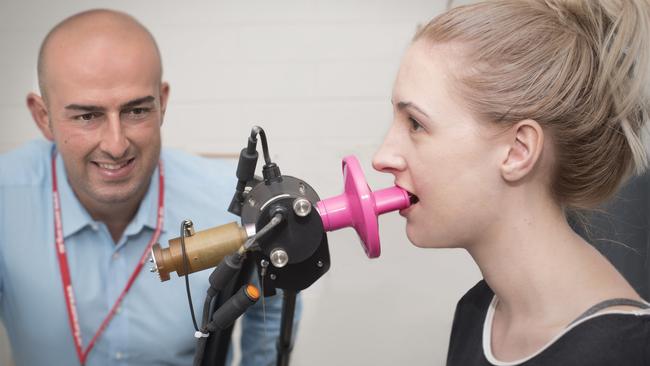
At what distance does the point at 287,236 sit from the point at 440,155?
28cm

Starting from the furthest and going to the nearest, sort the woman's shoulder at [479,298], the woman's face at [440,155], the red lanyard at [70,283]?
the red lanyard at [70,283], the woman's shoulder at [479,298], the woman's face at [440,155]

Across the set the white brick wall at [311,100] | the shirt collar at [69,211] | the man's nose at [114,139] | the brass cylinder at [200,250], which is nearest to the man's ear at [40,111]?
the shirt collar at [69,211]

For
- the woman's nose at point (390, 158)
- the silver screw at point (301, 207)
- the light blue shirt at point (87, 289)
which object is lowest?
the light blue shirt at point (87, 289)

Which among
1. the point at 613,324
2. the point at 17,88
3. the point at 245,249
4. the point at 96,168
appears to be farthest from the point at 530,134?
the point at 17,88

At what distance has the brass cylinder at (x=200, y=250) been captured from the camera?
40.3 inches

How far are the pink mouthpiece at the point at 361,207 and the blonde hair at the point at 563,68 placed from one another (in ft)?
0.67

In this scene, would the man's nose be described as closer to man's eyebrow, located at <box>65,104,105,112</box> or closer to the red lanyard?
man's eyebrow, located at <box>65,104,105,112</box>

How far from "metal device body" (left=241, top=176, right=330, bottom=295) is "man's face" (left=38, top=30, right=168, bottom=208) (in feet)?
2.33

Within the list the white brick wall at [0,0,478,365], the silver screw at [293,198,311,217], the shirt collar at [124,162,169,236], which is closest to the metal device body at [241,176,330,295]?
the silver screw at [293,198,311,217]

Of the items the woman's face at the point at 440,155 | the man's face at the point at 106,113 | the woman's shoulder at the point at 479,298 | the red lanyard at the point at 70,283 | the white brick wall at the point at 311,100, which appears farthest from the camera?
the white brick wall at the point at 311,100

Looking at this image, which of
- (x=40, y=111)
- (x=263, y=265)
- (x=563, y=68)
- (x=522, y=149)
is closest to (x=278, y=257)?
(x=263, y=265)

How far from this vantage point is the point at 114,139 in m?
1.66

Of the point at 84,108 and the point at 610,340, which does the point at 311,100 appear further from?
the point at 610,340

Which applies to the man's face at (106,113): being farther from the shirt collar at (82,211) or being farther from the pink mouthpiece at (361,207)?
the pink mouthpiece at (361,207)
